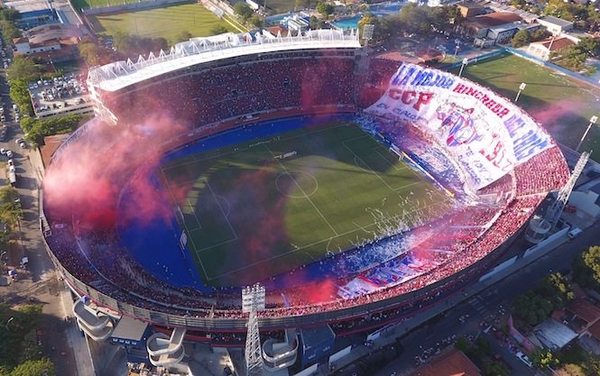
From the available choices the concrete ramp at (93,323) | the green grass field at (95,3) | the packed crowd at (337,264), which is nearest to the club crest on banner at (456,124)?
the packed crowd at (337,264)

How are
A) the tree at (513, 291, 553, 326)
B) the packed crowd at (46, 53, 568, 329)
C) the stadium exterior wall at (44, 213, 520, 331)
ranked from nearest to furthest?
the stadium exterior wall at (44, 213, 520, 331) → the packed crowd at (46, 53, 568, 329) → the tree at (513, 291, 553, 326)

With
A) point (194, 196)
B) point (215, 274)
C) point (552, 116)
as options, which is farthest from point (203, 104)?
point (552, 116)

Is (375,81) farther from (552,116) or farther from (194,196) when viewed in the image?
(194,196)

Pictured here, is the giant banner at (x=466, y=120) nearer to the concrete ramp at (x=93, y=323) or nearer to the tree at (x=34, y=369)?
the concrete ramp at (x=93, y=323)

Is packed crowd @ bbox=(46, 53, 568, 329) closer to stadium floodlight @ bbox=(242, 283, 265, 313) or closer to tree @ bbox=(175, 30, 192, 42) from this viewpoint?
stadium floodlight @ bbox=(242, 283, 265, 313)

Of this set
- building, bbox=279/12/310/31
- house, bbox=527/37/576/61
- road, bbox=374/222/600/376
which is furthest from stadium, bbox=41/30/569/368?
house, bbox=527/37/576/61
